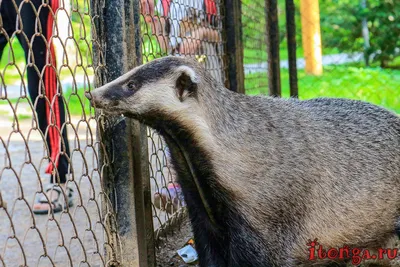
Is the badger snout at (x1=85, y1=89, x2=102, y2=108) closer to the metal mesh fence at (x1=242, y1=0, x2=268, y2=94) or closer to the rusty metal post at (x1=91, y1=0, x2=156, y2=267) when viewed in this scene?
the rusty metal post at (x1=91, y1=0, x2=156, y2=267)

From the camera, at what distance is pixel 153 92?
259 cm

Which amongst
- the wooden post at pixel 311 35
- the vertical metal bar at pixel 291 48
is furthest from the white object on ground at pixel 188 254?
the wooden post at pixel 311 35

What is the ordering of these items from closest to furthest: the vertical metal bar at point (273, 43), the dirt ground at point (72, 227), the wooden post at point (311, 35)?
the dirt ground at point (72, 227) < the vertical metal bar at point (273, 43) < the wooden post at point (311, 35)

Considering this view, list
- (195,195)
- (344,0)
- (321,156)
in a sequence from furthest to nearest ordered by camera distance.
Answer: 1. (344,0)
2. (321,156)
3. (195,195)

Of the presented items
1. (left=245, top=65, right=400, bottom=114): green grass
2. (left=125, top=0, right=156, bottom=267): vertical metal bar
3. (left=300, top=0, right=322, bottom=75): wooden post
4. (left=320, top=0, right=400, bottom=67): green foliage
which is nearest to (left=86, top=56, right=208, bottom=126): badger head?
(left=125, top=0, right=156, bottom=267): vertical metal bar

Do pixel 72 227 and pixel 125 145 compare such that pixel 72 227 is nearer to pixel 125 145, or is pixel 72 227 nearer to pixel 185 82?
pixel 125 145

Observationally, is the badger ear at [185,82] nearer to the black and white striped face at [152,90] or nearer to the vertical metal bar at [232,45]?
the black and white striped face at [152,90]

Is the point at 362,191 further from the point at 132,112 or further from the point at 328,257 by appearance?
the point at 132,112

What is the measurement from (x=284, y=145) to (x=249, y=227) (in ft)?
1.45

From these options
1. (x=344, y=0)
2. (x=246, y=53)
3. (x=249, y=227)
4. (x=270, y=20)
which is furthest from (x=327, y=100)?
(x=344, y=0)

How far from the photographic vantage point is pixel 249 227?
8.70ft

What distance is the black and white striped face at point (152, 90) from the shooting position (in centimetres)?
252

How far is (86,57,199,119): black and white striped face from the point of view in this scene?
8.27 ft

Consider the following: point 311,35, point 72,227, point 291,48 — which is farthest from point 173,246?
point 311,35
